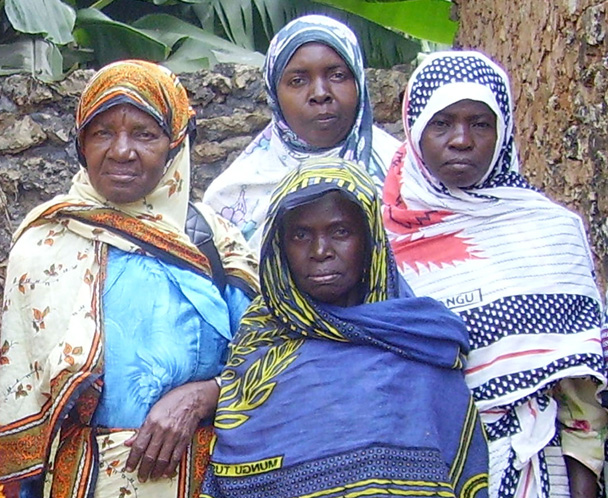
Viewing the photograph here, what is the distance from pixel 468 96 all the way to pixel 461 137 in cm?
10

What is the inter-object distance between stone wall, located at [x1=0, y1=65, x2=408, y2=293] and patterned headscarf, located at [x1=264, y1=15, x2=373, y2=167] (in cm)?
153

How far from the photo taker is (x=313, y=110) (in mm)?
3023

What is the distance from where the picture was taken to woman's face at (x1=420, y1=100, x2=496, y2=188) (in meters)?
2.49

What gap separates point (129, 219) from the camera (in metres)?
2.47

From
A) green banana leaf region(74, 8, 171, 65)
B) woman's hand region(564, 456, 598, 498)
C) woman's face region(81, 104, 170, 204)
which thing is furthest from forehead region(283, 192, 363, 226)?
green banana leaf region(74, 8, 171, 65)

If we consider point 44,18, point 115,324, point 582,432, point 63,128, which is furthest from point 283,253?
point 44,18

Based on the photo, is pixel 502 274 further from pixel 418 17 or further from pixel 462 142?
pixel 418 17

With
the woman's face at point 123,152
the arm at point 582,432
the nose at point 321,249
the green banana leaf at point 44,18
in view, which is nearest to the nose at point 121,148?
the woman's face at point 123,152

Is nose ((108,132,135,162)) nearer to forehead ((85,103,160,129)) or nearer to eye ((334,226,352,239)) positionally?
forehead ((85,103,160,129))

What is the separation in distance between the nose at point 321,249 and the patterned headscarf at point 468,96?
0.43 m

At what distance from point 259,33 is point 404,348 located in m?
4.98

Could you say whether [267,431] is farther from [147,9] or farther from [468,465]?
[147,9]

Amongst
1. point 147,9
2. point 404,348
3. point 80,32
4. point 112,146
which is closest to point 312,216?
point 404,348

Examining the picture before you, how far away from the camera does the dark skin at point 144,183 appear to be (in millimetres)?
2281
